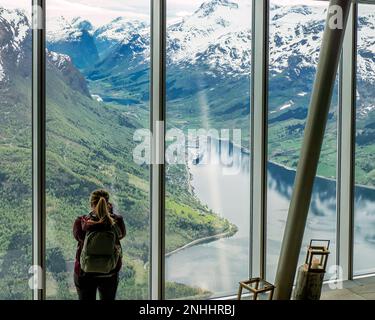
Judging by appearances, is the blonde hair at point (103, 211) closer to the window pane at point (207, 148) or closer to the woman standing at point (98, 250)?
the woman standing at point (98, 250)

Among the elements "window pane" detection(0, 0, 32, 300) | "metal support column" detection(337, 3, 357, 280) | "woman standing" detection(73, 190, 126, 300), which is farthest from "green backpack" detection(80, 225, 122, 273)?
"metal support column" detection(337, 3, 357, 280)

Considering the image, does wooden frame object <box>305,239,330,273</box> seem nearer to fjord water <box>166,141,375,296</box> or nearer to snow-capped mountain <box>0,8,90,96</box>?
fjord water <box>166,141,375,296</box>

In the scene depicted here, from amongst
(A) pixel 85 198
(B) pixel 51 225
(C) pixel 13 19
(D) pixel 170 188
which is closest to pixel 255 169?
(D) pixel 170 188

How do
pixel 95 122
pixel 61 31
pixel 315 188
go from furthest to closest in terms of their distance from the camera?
1. pixel 315 188
2. pixel 95 122
3. pixel 61 31

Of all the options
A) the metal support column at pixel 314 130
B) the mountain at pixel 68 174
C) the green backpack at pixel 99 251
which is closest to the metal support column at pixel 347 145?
the metal support column at pixel 314 130

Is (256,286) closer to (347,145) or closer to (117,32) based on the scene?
(347,145)

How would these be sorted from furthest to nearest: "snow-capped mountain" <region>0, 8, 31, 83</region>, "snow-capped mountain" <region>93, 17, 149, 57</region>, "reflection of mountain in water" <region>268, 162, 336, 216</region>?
"reflection of mountain in water" <region>268, 162, 336, 216</region>
"snow-capped mountain" <region>93, 17, 149, 57</region>
"snow-capped mountain" <region>0, 8, 31, 83</region>

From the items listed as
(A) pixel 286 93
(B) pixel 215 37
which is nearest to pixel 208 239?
(A) pixel 286 93
